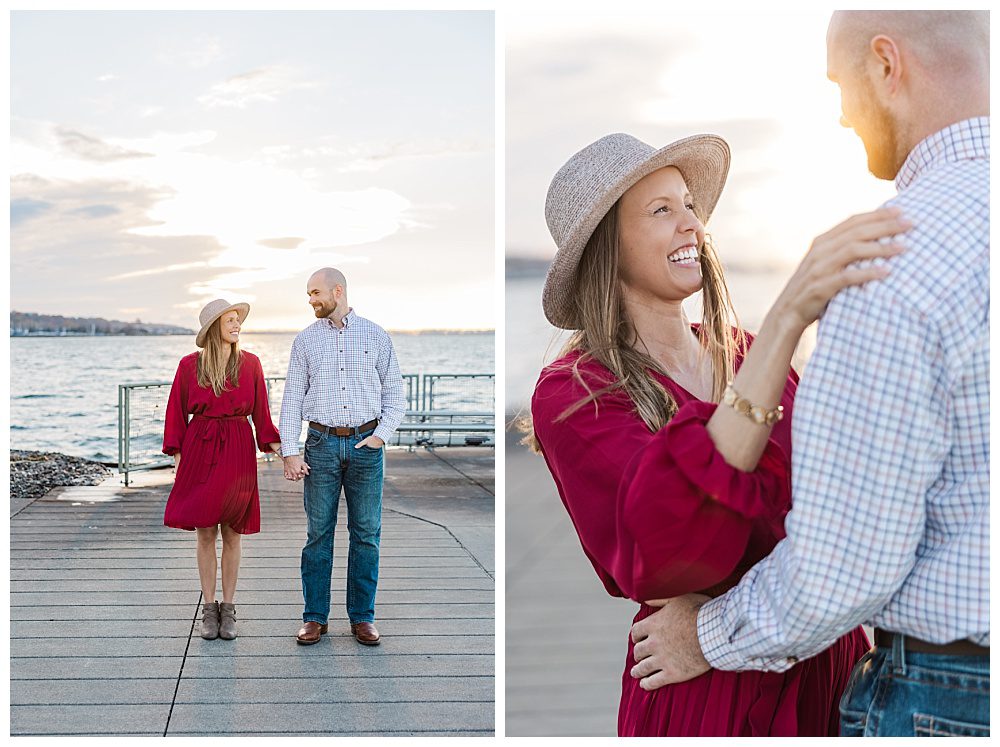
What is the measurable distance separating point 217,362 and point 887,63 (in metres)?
2.90

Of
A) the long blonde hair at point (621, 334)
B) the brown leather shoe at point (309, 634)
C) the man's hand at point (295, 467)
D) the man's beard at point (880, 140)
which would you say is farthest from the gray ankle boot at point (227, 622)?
the man's beard at point (880, 140)

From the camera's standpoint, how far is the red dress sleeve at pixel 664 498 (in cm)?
107

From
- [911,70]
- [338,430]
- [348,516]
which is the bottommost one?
[348,516]

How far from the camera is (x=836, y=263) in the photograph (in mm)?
981

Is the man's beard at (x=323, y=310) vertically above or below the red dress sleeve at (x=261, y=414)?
above

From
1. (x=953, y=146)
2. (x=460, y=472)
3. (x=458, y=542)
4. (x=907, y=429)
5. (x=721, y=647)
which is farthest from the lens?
(x=460, y=472)

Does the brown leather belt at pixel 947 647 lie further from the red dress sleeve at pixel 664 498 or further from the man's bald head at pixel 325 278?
the man's bald head at pixel 325 278

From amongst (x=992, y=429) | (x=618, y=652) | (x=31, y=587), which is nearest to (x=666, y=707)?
(x=992, y=429)

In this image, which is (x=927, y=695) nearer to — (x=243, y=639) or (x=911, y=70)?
(x=911, y=70)

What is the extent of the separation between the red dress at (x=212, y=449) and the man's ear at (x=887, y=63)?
2.90m

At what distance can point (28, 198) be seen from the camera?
8.34m

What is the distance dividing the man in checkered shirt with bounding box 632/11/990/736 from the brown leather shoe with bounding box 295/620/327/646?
2729 millimetres

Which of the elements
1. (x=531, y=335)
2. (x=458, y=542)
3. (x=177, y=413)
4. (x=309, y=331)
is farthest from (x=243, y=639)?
(x=531, y=335)

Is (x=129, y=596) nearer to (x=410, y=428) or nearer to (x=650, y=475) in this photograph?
(x=410, y=428)
